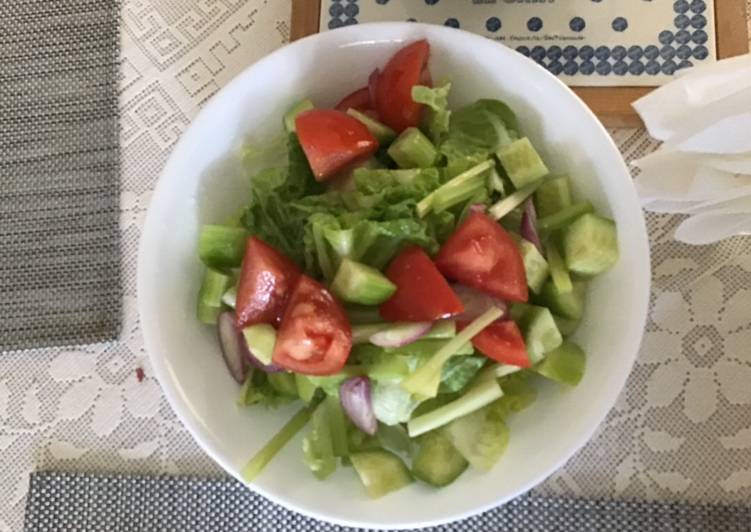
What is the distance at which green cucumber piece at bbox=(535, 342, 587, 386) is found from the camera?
657mm

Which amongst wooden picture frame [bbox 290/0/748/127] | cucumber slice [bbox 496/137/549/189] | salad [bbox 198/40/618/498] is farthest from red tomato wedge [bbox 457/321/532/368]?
wooden picture frame [bbox 290/0/748/127]

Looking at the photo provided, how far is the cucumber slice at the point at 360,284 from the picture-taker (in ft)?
2.05

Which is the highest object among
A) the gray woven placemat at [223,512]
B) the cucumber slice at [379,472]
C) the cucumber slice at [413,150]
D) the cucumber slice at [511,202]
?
the cucumber slice at [413,150]

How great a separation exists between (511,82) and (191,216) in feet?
0.78

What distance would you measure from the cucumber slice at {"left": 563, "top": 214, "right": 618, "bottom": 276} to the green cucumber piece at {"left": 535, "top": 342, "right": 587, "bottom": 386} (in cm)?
6

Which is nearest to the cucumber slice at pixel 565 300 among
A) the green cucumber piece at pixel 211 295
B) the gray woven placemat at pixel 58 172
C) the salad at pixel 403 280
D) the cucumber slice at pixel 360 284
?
the salad at pixel 403 280

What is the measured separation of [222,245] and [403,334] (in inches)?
5.6

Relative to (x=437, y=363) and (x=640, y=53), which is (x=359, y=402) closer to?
(x=437, y=363)

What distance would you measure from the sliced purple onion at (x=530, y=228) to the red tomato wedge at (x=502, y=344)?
0.06 meters

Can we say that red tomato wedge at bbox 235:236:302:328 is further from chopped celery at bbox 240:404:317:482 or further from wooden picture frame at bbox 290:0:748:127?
wooden picture frame at bbox 290:0:748:127

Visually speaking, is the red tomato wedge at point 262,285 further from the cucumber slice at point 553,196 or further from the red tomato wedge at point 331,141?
the cucumber slice at point 553,196

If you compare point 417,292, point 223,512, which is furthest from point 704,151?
point 223,512

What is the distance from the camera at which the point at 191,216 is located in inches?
27.7

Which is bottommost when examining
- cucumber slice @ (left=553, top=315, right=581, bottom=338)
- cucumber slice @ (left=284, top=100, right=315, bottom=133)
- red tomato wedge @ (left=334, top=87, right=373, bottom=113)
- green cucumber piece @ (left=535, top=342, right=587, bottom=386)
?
green cucumber piece @ (left=535, top=342, right=587, bottom=386)
